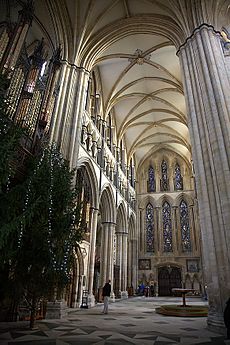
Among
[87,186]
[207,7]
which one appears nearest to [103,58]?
[207,7]

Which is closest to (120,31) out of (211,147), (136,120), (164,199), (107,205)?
(136,120)

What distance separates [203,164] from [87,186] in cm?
912

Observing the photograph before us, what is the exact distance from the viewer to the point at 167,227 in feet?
87.2

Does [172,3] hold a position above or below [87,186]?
above

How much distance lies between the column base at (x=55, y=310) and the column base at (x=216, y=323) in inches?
186

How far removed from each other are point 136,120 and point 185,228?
11888 millimetres

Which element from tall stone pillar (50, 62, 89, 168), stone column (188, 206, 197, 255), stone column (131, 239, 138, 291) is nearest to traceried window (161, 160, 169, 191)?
stone column (188, 206, 197, 255)

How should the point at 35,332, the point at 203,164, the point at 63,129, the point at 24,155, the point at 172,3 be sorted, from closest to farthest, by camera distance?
the point at 35,332
the point at 24,155
the point at 203,164
the point at 63,129
the point at 172,3

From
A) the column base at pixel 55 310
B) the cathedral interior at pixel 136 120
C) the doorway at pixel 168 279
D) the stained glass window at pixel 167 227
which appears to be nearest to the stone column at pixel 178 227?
the cathedral interior at pixel 136 120

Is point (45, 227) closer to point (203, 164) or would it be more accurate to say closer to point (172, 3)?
point (203, 164)

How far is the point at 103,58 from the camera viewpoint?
53.4 feet

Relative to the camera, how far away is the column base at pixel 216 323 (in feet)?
20.7

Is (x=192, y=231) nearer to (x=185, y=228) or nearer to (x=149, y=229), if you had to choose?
(x=185, y=228)

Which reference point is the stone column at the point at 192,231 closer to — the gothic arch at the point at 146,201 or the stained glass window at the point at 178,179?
the stained glass window at the point at 178,179
